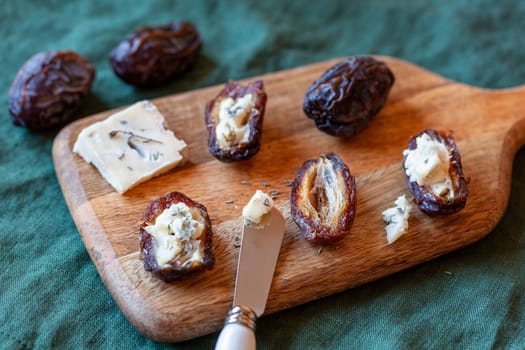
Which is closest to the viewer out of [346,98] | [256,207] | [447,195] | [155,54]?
[256,207]

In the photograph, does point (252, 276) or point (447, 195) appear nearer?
point (252, 276)

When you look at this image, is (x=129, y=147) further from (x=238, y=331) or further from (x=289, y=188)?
(x=238, y=331)

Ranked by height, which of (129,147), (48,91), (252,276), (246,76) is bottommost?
(252,276)

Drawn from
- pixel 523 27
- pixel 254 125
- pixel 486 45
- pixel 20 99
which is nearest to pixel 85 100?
pixel 20 99

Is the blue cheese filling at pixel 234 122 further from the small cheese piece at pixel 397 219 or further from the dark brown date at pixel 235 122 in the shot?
the small cheese piece at pixel 397 219

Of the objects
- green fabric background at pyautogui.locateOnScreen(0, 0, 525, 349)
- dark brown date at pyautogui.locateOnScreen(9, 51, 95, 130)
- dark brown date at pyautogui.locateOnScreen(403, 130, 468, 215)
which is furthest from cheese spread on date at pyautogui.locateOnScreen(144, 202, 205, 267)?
dark brown date at pyautogui.locateOnScreen(9, 51, 95, 130)

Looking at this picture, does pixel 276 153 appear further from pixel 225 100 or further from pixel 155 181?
pixel 155 181

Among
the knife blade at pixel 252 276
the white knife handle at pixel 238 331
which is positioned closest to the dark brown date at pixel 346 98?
the knife blade at pixel 252 276

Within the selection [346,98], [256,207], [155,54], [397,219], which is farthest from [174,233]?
[155,54]

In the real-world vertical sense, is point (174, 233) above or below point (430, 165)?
below
